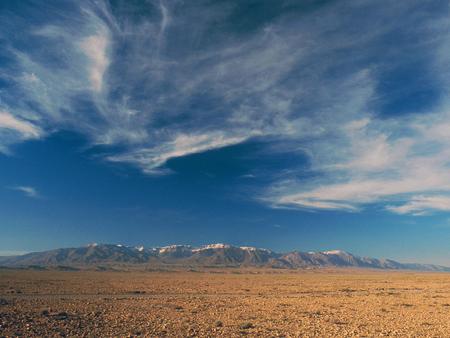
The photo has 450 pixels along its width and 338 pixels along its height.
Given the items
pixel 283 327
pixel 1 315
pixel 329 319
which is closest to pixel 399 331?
pixel 329 319

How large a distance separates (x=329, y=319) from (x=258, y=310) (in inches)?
289

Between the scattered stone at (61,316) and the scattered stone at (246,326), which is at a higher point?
the scattered stone at (61,316)

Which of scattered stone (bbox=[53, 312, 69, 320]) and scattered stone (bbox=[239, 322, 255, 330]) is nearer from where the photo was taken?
scattered stone (bbox=[239, 322, 255, 330])

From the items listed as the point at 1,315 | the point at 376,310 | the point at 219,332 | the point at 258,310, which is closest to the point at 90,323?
the point at 1,315

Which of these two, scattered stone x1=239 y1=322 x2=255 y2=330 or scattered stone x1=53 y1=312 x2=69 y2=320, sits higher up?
scattered stone x1=53 y1=312 x2=69 y2=320

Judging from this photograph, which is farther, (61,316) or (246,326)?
(61,316)

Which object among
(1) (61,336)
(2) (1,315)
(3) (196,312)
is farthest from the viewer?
(3) (196,312)

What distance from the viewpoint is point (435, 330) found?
22219 millimetres

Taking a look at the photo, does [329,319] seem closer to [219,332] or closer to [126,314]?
[219,332]

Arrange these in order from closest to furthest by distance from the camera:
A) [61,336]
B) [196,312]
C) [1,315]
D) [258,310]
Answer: [61,336], [1,315], [196,312], [258,310]

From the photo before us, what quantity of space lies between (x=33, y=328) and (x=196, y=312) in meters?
12.9

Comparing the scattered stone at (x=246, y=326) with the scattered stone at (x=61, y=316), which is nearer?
the scattered stone at (x=246, y=326)

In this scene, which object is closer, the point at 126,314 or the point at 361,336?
the point at 361,336

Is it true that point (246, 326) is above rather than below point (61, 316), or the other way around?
below
